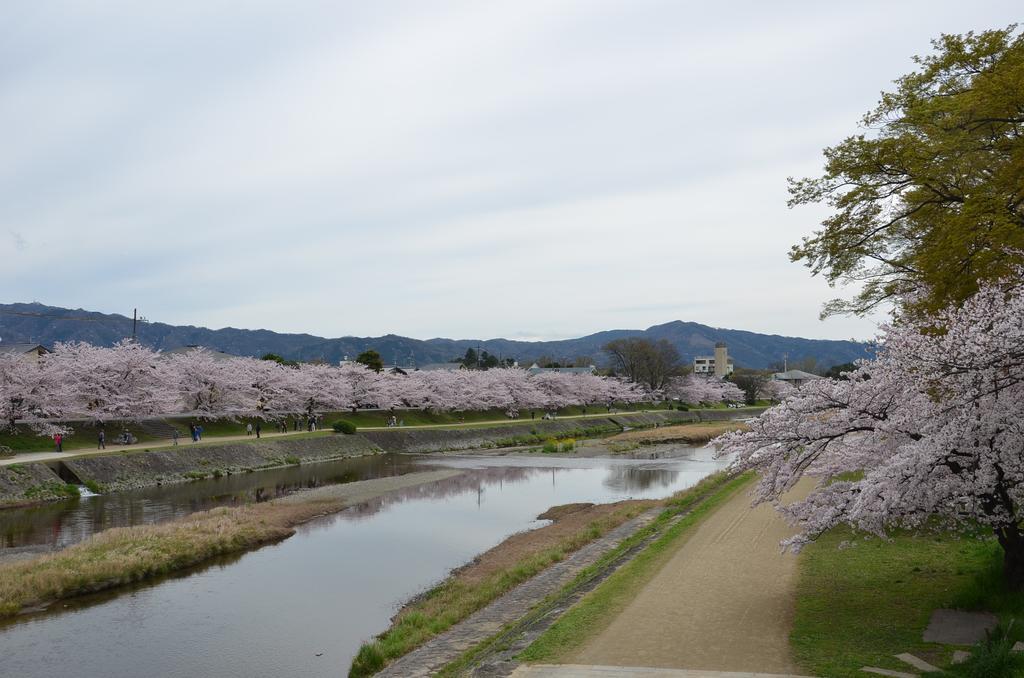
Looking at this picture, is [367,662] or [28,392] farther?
[28,392]

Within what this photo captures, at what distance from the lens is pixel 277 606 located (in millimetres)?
16234

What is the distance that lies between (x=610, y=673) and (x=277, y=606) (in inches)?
401

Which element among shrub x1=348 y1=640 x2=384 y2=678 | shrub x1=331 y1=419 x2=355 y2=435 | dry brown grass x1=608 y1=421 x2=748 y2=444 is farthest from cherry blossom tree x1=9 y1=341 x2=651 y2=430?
shrub x1=348 y1=640 x2=384 y2=678

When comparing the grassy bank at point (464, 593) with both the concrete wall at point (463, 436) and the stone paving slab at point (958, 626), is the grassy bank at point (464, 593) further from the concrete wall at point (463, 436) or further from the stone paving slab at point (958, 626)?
the concrete wall at point (463, 436)

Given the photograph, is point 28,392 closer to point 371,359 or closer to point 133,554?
point 133,554

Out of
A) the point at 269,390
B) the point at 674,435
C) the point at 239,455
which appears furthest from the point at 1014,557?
the point at 269,390

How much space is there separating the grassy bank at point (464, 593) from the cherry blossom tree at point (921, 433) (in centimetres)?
640

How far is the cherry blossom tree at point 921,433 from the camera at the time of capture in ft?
27.9

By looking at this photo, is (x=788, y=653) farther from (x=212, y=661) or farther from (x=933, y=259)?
(x=212, y=661)

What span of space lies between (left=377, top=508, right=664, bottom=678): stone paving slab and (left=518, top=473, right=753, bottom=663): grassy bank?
2.06 feet

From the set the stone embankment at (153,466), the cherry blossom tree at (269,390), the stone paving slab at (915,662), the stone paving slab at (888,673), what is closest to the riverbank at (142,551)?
the stone embankment at (153,466)

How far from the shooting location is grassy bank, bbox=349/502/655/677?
40.0ft

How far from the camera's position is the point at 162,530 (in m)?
22.2

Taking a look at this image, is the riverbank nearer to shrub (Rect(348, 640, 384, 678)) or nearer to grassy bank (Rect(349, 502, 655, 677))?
A: grassy bank (Rect(349, 502, 655, 677))
